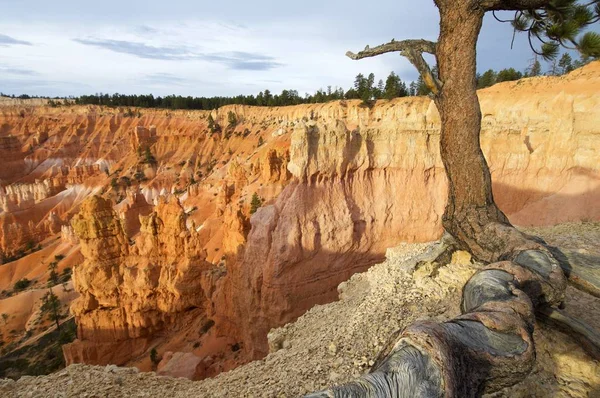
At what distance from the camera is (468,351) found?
80.5 inches

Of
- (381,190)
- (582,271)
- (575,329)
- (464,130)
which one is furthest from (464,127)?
(381,190)

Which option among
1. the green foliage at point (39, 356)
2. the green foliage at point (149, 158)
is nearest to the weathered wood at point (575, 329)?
the green foliage at point (39, 356)

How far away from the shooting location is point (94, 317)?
1752 centimetres

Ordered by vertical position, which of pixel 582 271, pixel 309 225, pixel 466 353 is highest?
pixel 466 353

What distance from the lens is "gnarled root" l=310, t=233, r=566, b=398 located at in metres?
1.79

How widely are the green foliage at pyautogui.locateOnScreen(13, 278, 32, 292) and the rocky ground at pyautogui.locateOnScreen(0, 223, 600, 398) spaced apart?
3643 centimetres

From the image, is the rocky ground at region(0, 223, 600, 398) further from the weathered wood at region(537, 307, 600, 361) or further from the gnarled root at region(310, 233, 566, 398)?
the gnarled root at region(310, 233, 566, 398)

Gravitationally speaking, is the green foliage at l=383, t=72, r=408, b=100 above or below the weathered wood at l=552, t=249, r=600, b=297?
above

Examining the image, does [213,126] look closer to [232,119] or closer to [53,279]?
[232,119]

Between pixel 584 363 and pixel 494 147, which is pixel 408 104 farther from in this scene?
pixel 584 363

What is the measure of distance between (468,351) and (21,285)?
43.1 meters

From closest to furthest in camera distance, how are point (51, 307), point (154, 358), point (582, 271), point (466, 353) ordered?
1. point (466, 353)
2. point (582, 271)
3. point (154, 358)
4. point (51, 307)

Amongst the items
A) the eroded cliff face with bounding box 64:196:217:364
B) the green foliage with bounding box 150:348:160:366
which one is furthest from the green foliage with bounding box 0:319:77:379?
the green foliage with bounding box 150:348:160:366

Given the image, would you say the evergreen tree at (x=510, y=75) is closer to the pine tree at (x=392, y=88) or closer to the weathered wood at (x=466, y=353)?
the pine tree at (x=392, y=88)
